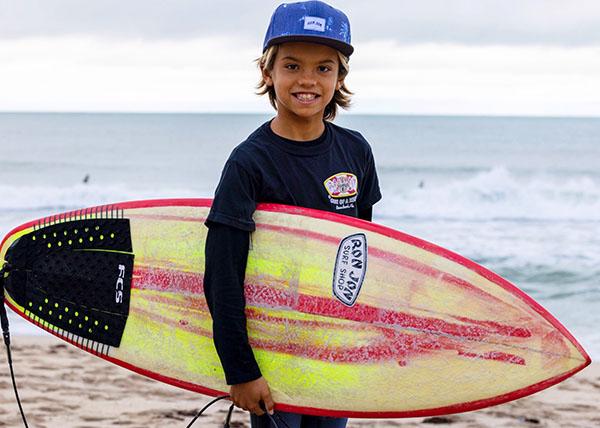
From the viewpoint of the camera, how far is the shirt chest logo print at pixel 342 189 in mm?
2131

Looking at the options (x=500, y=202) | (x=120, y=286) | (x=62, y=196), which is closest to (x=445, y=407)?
(x=120, y=286)

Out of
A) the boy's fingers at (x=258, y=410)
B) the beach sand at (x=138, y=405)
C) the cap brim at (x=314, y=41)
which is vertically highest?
the cap brim at (x=314, y=41)

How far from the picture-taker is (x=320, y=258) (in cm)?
225

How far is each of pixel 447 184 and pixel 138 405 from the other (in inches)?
729

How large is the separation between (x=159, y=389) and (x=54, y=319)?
181cm

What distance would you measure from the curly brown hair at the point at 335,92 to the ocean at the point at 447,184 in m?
4.05

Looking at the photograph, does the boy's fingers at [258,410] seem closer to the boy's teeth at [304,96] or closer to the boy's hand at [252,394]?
the boy's hand at [252,394]

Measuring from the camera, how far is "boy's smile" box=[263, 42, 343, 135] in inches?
81.1

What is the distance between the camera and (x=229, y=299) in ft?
6.44

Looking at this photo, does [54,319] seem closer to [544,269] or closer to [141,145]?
[544,269]

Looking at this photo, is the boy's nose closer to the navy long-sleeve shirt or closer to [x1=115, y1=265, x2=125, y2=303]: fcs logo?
the navy long-sleeve shirt

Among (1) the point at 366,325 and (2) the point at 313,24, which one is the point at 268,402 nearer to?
(1) the point at 366,325

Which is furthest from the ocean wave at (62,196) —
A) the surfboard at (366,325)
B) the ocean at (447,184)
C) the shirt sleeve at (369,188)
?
the shirt sleeve at (369,188)

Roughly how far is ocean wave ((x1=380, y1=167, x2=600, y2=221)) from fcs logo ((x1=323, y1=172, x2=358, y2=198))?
40.3 ft
